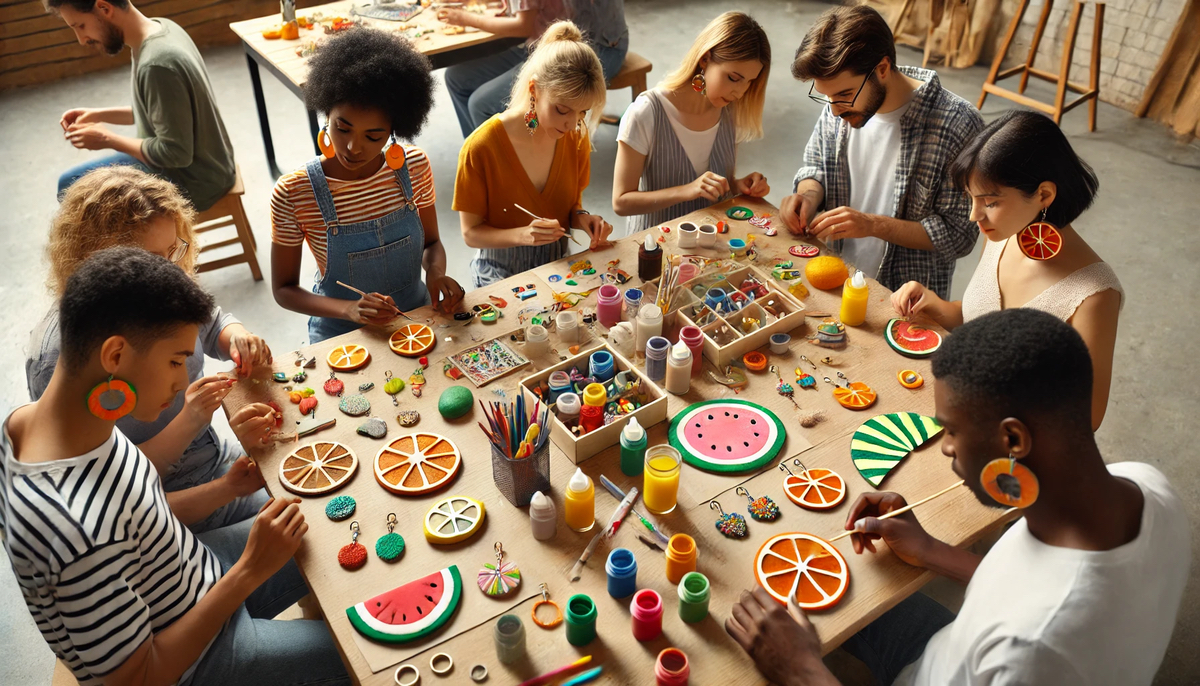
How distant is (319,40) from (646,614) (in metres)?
3.85

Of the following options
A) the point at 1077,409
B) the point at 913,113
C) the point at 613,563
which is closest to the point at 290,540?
the point at 613,563

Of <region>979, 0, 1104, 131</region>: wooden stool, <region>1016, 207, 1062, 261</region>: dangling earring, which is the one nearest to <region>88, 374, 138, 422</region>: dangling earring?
<region>1016, 207, 1062, 261</region>: dangling earring

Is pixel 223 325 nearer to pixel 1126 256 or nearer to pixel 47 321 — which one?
pixel 47 321

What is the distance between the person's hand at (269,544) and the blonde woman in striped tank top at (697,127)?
177 centimetres

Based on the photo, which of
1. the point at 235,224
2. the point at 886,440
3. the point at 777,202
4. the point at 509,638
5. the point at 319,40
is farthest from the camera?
the point at 777,202

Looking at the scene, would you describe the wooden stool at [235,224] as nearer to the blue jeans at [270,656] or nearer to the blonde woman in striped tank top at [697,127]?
the blonde woman in striped tank top at [697,127]

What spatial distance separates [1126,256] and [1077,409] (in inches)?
146

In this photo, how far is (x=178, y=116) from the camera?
3535 millimetres

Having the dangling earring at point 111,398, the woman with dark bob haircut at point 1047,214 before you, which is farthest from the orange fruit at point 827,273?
the dangling earring at point 111,398

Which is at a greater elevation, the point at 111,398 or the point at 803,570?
the point at 111,398

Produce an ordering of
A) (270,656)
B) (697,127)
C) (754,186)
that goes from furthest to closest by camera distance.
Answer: (697,127), (754,186), (270,656)

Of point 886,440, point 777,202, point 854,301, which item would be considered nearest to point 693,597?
point 886,440

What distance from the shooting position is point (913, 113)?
9.04ft

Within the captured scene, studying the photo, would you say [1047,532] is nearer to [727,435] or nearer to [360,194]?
[727,435]
